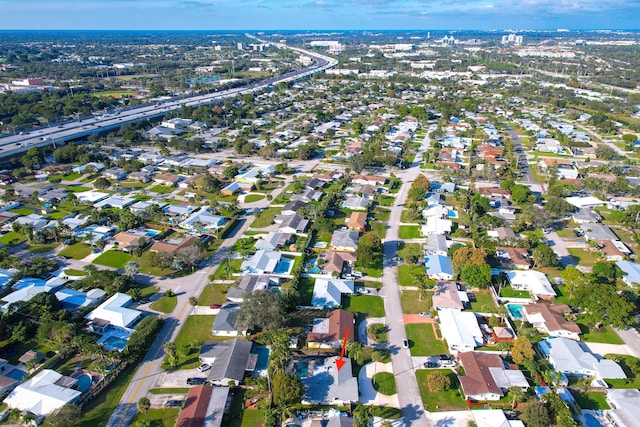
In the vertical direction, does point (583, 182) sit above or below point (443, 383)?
above

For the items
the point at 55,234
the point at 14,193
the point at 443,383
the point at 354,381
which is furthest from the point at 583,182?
the point at 14,193

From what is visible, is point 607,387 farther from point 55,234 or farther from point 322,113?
point 322,113

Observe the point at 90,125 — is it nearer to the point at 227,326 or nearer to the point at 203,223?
the point at 203,223

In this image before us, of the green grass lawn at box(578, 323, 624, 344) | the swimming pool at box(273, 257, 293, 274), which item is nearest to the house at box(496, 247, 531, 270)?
the green grass lawn at box(578, 323, 624, 344)

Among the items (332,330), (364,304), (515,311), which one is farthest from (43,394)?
(515,311)

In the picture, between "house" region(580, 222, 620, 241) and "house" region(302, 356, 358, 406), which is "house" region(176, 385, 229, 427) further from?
"house" region(580, 222, 620, 241)
